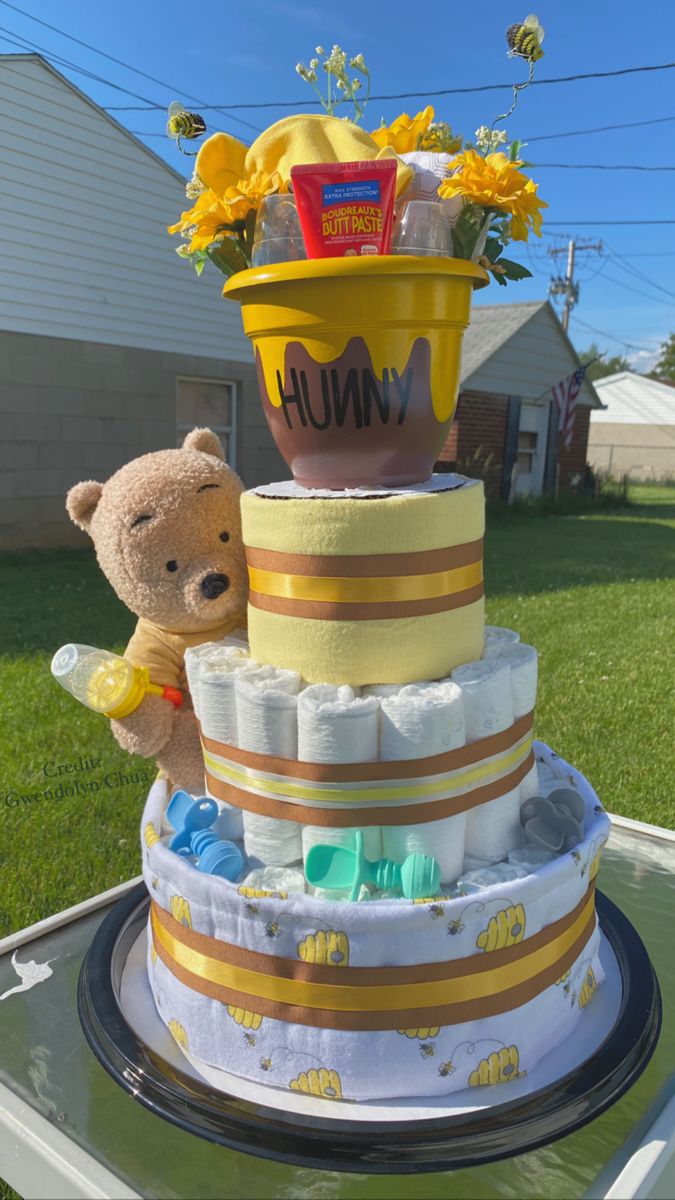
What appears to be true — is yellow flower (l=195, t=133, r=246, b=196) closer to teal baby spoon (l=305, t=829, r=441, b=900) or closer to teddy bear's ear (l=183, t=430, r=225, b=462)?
teddy bear's ear (l=183, t=430, r=225, b=462)

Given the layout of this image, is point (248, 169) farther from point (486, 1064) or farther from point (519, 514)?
point (519, 514)

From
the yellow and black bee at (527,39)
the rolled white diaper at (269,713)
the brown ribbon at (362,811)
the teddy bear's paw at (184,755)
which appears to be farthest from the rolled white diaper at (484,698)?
the yellow and black bee at (527,39)

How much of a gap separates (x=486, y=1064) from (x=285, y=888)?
57 cm

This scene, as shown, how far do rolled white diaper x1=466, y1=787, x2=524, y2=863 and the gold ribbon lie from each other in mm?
196

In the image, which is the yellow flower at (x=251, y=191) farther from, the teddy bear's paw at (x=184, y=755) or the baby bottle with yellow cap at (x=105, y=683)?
the teddy bear's paw at (x=184, y=755)

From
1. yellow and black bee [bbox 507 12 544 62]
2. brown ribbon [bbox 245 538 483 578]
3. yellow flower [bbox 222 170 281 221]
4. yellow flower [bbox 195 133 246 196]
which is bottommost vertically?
brown ribbon [bbox 245 538 483 578]

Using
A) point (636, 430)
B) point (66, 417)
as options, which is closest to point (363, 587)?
point (66, 417)

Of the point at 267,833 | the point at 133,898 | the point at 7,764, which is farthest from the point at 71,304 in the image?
the point at 267,833

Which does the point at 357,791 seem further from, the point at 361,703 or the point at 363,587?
the point at 363,587

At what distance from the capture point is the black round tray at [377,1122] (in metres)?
1.68

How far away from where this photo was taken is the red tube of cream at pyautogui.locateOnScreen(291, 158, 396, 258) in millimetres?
1645

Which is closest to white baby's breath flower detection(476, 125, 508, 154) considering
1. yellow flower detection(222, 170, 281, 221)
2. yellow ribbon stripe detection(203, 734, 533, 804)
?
yellow flower detection(222, 170, 281, 221)

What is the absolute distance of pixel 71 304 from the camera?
893 cm

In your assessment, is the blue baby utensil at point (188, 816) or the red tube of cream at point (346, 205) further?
the blue baby utensil at point (188, 816)
